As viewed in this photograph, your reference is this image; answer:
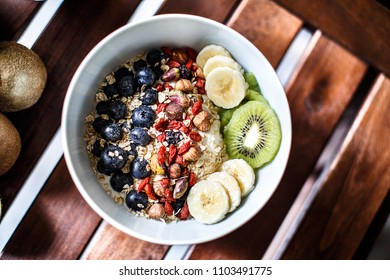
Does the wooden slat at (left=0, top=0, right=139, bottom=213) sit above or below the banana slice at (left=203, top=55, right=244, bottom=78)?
below

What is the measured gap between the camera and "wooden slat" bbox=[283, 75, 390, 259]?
96 cm

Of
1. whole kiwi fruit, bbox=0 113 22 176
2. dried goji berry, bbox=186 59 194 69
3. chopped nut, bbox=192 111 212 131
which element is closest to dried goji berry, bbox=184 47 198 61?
dried goji berry, bbox=186 59 194 69

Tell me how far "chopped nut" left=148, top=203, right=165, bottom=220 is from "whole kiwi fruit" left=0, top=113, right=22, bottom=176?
24 cm

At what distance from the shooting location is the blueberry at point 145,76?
83 centimetres

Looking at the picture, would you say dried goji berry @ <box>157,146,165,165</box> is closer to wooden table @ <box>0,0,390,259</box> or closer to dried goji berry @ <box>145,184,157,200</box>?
dried goji berry @ <box>145,184,157,200</box>

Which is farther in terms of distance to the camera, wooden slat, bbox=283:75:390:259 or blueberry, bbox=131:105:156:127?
wooden slat, bbox=283:75:390:259

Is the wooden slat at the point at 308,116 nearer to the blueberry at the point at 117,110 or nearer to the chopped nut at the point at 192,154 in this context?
the chopped nut at the point at 192,154

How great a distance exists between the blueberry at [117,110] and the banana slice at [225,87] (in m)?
0.14

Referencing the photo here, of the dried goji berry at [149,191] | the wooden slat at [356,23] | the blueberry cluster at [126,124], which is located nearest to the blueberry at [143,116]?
the blueberry cluster at [126,124]
